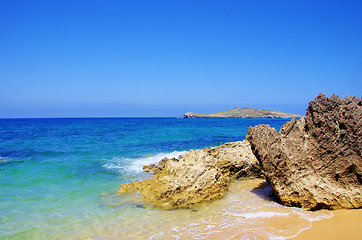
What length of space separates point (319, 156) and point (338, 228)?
2.24m

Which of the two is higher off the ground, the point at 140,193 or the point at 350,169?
the point at 350,169

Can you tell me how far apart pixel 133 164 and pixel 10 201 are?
7309 millimetres

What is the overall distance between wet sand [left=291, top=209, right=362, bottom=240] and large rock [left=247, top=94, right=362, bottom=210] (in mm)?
450

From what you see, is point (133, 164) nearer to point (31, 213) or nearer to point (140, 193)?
point (140, 193)

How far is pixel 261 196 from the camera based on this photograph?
8.61 meters

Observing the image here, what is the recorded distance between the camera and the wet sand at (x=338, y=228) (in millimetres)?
5668

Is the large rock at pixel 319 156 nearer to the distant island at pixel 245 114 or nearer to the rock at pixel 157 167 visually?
the rock at pixel 157 167

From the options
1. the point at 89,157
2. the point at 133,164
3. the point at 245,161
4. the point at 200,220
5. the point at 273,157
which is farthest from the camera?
the point at 89,157

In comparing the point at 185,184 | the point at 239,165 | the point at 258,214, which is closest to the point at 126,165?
the point at 239,165

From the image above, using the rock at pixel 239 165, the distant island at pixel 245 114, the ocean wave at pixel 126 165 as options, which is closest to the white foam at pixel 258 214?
the rock at pixel 239 165

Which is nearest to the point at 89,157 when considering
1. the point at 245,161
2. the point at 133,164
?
the point at 133,164

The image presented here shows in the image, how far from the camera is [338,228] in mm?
6000

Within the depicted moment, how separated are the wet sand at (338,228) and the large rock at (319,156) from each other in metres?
0.45

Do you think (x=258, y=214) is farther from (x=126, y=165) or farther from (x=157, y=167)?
(x=126, y=165)
